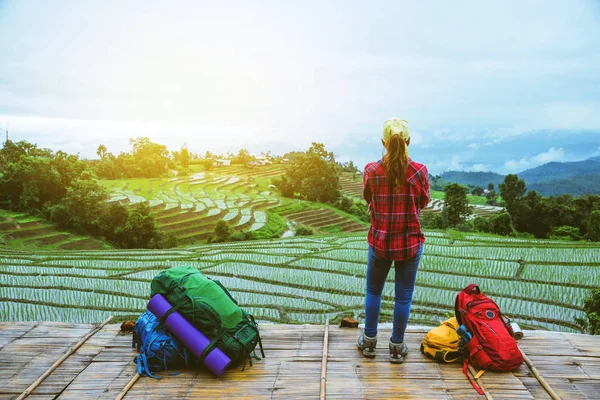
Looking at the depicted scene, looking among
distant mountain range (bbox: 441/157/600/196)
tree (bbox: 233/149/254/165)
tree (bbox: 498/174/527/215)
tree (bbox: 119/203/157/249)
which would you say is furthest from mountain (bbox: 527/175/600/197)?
tree (bbox: 119/203/157/249)

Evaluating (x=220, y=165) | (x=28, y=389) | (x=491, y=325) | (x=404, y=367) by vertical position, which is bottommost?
(x=28, y=389)

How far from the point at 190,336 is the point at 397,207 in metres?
1.90

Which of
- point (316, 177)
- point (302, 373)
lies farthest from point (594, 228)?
point (316, 177)

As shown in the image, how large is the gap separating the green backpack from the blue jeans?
39.8 inches

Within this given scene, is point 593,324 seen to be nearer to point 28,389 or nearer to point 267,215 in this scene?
point 28,389

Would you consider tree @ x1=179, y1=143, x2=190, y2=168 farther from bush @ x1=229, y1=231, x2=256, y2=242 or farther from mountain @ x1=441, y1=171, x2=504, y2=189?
mountain @ x1=441, y1=171, x2=504, y2=189

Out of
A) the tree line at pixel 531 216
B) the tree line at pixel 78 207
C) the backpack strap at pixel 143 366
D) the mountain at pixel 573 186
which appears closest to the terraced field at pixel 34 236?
the tree line at pixel 78 207

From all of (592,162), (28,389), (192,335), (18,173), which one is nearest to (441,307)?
(192,335)

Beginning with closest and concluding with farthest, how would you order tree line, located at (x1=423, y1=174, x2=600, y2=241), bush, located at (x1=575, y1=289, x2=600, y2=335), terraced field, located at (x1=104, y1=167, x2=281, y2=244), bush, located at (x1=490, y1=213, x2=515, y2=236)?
bush, located at (x1=575, y1=289, x2=600, y2=335), bush, located at (x1=490, y1=213, x2=515, y2=236), tree line, located at (x1=423, y1=174, x2=600, y2=241), terraced field, located at (x1=104, y1=167, x2=281, y2=244)

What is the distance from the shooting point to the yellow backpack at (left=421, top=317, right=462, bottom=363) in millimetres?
3254

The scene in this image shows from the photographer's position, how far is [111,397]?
2.89m

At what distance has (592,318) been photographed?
5117mm

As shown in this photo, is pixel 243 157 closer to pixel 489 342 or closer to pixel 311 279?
pixel 311 279

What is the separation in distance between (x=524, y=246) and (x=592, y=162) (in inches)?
→ 4591
